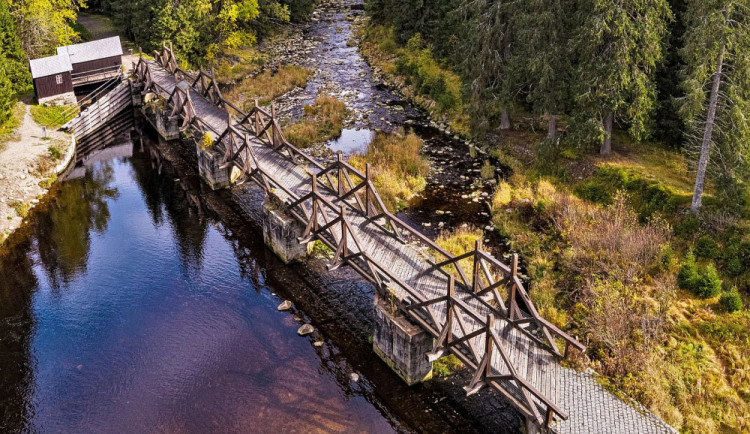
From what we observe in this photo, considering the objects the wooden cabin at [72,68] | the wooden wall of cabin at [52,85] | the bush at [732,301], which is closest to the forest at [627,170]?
the bush at [732,301]

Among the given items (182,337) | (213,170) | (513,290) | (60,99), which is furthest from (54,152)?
(513,290)

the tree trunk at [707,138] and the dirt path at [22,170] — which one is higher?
the tree trunk at [707,138]

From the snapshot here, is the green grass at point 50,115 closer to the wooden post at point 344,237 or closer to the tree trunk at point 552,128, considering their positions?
the wooden post at point 344,237

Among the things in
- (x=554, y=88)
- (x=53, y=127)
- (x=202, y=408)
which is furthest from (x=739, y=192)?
(x=53, y=127)

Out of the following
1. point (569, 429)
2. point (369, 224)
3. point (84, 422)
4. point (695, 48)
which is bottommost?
point (84, 422)

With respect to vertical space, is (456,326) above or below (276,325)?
above

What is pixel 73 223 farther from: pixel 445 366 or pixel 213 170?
pixel 445 366

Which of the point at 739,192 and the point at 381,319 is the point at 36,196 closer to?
the point at 381,319
